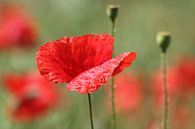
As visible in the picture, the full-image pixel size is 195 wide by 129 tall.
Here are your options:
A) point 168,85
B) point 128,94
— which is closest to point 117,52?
point 128,94

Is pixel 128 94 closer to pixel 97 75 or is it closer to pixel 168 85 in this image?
pixel 168 85

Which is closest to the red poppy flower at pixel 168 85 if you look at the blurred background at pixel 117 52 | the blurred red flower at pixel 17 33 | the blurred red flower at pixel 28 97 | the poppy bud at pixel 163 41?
the blurred background at pixel 117 52

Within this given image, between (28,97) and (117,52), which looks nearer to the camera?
(28,97)

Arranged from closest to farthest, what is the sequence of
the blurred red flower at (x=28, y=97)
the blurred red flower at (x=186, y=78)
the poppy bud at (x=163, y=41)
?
the poppy bud at (x=163, y=41) < the blurred red flower at (x=28, y=97) < the blurred red flower at (x=186, y=78)

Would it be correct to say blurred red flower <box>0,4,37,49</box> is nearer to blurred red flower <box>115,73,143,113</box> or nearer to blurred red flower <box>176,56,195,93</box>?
blurred red flower <box>115,73,143,113</box>

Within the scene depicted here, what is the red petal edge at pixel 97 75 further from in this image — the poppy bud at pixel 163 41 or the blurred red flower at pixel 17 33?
the blurred red flower at pixel 17 33

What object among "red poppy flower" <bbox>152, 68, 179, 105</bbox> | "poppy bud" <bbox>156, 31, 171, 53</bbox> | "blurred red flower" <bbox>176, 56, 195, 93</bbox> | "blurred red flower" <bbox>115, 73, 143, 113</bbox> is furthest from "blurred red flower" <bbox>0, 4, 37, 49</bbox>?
"poppy bud" <bbox>156, 31, 171, 53</bbox>
